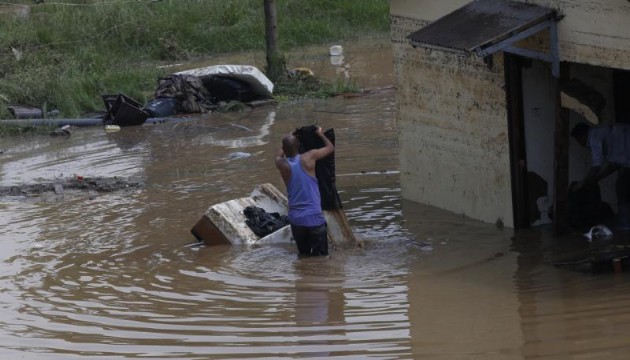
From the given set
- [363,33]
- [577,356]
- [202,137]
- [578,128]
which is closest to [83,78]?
[202,137]

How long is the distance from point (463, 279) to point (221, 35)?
20.0 meters

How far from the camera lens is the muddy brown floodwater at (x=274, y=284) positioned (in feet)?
26.8

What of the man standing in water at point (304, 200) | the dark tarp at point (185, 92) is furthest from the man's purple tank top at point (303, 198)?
the dark tarp at point (185, 92)

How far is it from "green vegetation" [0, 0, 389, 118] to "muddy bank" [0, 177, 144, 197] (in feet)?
18.4

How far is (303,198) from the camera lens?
10.8 metres

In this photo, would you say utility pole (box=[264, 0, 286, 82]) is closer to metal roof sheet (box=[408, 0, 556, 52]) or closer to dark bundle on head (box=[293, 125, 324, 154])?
dark bundle on head (box=[293, 125, 324, 154])

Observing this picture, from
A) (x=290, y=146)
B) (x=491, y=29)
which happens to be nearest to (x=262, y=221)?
(x=290, y=146)

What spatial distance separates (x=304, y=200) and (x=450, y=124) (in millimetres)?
2515

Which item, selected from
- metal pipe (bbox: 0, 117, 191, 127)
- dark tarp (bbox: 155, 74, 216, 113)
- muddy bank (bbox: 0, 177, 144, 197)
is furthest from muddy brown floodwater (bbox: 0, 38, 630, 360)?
dark tarp (bbox: 155, 74, 216, 113)

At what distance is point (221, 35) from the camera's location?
28969 mm

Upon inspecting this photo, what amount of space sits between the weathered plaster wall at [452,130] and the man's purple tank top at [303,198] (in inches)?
83.8

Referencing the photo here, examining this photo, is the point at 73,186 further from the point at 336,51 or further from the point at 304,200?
the point at 336,51

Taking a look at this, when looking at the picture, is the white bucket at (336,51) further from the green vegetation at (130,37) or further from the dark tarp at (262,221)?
the dark tarp at (262,221)

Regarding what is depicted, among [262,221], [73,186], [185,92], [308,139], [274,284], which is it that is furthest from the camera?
[185,92]
